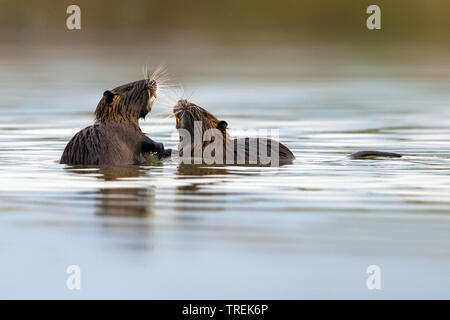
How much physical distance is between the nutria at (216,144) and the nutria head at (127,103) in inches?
12.1

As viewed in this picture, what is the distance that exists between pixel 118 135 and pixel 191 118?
822 millimetres

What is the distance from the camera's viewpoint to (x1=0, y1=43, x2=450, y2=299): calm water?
25.0ft

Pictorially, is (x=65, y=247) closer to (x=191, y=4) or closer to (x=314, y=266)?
(x=314, y=266)

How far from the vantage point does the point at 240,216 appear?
31.2ft

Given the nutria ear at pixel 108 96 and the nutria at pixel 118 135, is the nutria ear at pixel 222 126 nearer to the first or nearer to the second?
the nutria at pixel 118 135

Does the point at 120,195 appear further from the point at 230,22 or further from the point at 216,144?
the point at 230,22

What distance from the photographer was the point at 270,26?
175 feet

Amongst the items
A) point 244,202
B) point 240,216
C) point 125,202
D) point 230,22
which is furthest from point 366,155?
point 230,22

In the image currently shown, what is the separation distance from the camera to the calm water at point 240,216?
7.61 metres

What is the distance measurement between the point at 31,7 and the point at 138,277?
45097mm

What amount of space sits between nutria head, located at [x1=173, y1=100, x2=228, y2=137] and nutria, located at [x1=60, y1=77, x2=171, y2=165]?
0.30 metres

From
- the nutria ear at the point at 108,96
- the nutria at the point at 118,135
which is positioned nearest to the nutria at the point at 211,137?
the nutria at the point at 118,135

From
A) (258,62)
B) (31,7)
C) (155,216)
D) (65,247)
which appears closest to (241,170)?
(155,216)

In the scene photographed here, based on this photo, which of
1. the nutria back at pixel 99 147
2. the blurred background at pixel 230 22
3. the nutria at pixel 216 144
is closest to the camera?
the nutria back at pixel 99 147
